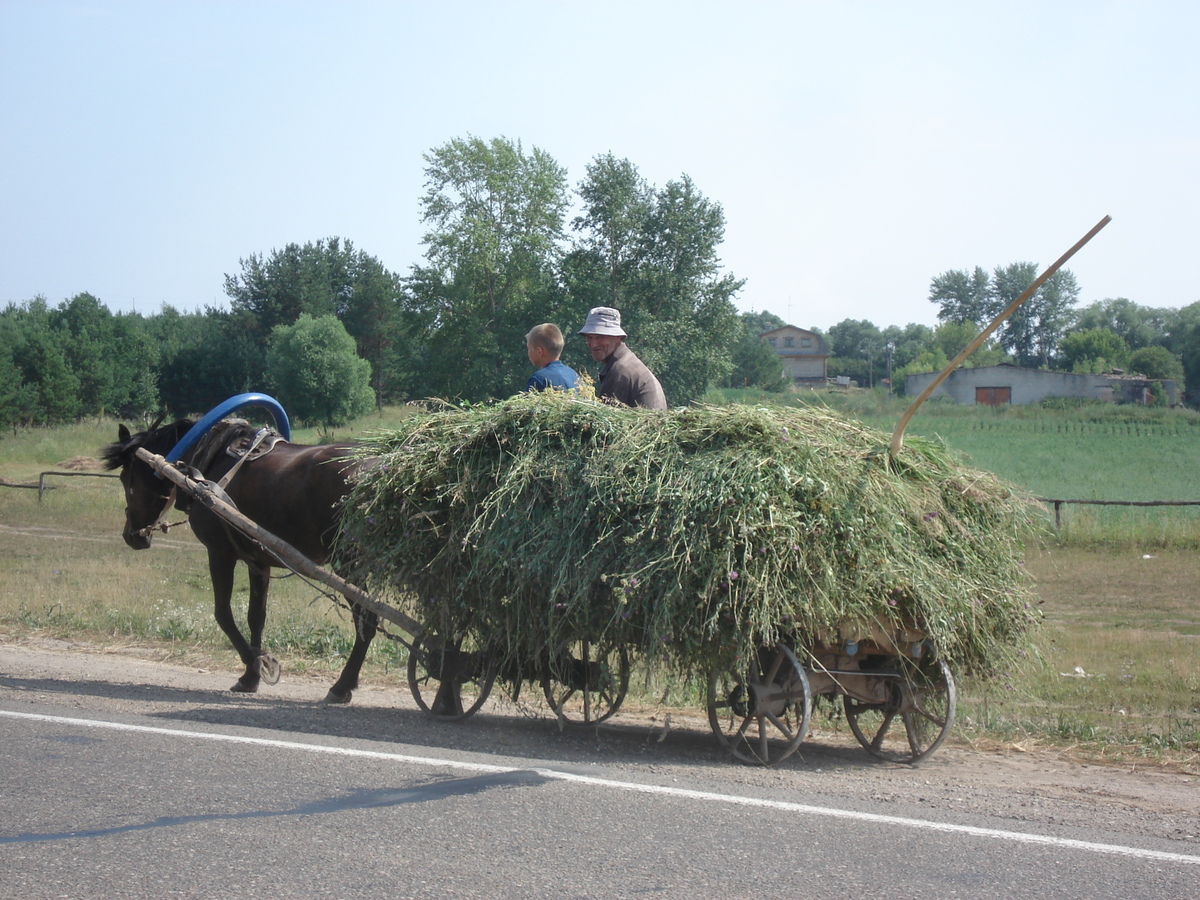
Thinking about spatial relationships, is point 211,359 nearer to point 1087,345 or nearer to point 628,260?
point 628,260

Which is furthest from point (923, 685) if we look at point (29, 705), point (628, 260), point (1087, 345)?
point (1087, 345)

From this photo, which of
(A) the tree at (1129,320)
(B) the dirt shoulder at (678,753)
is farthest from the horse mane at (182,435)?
(A) the tree at (1129,320)

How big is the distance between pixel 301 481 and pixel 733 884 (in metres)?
4.56

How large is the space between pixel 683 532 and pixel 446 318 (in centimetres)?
4360

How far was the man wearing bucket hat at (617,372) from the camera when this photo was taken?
20.1ft

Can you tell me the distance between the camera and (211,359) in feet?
204

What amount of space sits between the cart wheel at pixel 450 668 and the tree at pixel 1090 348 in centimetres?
8750

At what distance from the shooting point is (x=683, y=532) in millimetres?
4625

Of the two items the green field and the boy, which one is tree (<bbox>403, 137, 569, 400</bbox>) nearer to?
the green field

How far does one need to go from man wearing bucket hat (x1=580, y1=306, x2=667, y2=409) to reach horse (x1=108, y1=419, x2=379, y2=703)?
5.59 ft

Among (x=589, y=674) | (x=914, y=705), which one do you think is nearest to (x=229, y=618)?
(x=589, y=674)

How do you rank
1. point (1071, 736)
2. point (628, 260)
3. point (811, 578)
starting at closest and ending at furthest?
point (811, 578) < point (1071, 736) < point (628, 260)

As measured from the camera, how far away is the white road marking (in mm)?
3793

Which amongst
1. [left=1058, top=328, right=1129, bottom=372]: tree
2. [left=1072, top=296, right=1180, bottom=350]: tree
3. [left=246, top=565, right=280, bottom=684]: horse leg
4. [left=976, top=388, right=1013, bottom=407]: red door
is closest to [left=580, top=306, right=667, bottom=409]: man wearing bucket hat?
[left=246, top=565, right=280, bottom=684]: horse leg
